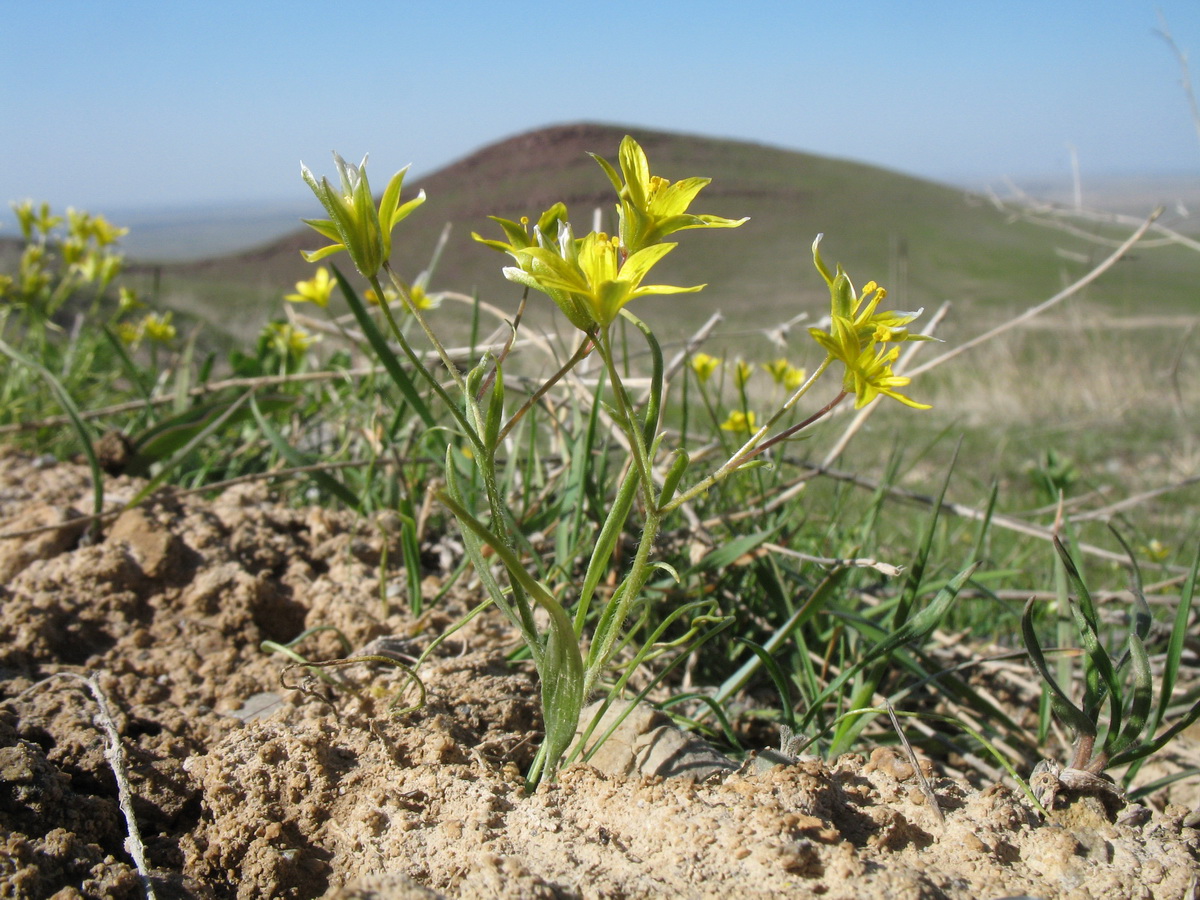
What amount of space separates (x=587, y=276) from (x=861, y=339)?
0.33 metres

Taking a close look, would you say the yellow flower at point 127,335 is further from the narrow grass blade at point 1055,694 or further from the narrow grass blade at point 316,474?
the narrow grass blade at point 1055,694

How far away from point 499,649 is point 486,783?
0.42m

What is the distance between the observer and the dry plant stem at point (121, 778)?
0.90 meters

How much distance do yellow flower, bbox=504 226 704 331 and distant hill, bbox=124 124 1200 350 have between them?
22116mm

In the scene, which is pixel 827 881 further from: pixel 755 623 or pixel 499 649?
pixel 755 623

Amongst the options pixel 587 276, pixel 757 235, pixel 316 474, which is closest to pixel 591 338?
pixel 587 276

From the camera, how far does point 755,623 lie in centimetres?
173

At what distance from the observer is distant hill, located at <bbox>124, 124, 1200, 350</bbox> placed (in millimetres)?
29062

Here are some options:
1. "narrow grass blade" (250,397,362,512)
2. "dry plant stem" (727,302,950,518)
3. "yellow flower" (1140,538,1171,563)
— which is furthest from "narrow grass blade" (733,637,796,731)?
"yellow flower" (1140,538,1171,563)

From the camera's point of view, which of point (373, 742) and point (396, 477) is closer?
point (373, 742)

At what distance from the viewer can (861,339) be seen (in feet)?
3.11

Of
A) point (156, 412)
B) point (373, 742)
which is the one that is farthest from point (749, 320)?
point (373, 742)

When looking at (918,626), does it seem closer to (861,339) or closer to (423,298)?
(861,339)

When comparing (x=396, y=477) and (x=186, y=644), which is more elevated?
(x=396, y=477)
